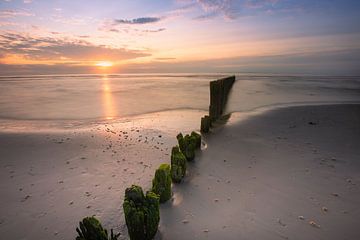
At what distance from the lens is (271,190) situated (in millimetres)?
4934

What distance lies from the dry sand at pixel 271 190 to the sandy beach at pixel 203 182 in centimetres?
2

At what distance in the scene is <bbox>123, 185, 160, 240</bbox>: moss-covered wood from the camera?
3305mm

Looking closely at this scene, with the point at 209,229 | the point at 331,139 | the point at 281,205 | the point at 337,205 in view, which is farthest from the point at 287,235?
the point at 331,139

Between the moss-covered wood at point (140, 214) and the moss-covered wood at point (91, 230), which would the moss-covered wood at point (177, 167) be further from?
the moss-covered wood at point (91, 230)

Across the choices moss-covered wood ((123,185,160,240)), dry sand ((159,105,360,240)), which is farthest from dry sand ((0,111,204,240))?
dry sand ((159,105,360,240))

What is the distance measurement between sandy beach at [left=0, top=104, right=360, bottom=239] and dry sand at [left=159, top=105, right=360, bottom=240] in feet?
0.07

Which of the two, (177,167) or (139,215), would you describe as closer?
(139,215)

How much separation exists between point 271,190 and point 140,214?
301 cm

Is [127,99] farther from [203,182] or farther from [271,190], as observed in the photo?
[271,190]

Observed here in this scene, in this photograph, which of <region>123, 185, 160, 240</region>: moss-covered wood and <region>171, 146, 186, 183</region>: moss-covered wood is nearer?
<region>123, 185, 160, 240</region>: moss-covered wood

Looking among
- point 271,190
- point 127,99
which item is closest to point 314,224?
point 271,190

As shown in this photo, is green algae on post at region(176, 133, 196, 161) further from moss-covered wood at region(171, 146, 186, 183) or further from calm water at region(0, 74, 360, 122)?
calm water at region(0, 74, 360, 122)

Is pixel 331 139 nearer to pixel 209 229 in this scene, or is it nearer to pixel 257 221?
pixel 257 221

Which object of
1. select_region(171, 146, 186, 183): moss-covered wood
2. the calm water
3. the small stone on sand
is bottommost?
the calm water
